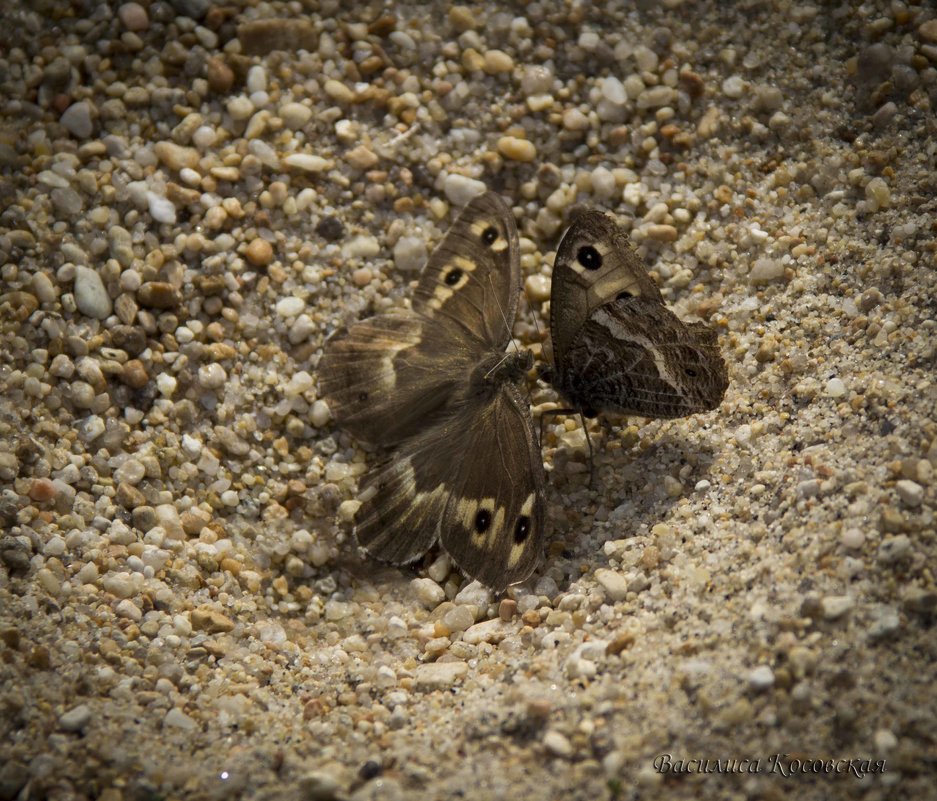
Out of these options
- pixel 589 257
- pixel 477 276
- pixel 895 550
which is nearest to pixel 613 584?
pixel 895 550

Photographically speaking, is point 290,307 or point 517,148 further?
point 517,148

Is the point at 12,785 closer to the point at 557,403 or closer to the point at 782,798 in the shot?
the point at 782,798

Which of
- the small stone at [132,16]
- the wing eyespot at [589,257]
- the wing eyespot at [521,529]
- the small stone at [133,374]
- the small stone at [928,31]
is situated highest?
the small stone at [928,31]

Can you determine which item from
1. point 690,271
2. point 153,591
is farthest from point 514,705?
point 690,271

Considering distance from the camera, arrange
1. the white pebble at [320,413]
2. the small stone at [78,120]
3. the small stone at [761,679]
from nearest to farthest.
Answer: the small stone at [761,679] < the white pebble at [320,413] < the small stone at [78,120]

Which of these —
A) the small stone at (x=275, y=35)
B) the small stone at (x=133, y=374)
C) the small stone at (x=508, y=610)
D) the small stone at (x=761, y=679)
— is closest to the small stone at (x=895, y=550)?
the small stone at (x=761, y=679)

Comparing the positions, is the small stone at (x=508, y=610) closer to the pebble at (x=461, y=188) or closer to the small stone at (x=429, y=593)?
the small stone at (x=429, y=593)

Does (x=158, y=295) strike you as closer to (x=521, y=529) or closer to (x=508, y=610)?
(x=521, y=529)
